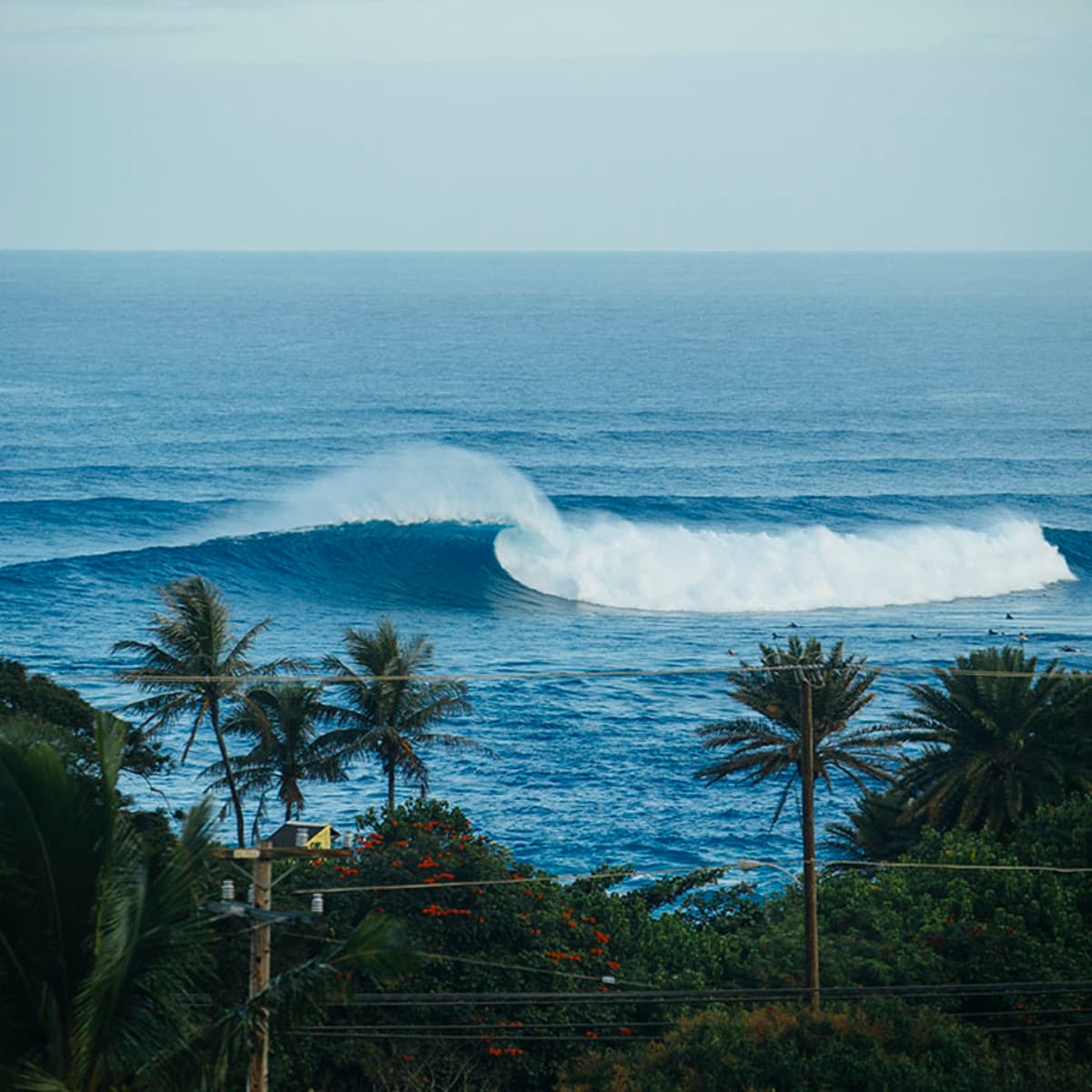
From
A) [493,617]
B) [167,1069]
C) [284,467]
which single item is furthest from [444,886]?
[284,467]

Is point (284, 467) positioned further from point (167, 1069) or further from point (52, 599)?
point (167, 1069)

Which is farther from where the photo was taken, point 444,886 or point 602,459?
point 602,459

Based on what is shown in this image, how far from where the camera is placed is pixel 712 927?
21672 millimetres

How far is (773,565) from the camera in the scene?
56.7 metres

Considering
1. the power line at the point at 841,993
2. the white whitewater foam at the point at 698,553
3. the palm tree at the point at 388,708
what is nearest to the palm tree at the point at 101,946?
the power line at the point at 841,993

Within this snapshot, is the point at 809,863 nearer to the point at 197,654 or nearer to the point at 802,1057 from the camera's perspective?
the point at 802,1057

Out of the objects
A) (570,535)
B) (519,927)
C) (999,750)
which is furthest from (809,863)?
(570,535)

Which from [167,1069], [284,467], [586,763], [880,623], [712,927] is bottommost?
[167,1069]

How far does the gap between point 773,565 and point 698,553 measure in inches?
110

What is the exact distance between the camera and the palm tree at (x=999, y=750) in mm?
24016

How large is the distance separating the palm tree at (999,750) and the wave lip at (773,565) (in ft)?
89.5

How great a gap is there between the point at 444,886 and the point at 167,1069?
9508 millimetres

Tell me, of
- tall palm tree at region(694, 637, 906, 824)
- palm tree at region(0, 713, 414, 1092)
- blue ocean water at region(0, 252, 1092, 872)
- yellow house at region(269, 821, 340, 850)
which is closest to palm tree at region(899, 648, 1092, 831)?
tall palm tree at region(694, 637, 906, 824)

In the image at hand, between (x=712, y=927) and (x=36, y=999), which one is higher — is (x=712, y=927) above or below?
above
